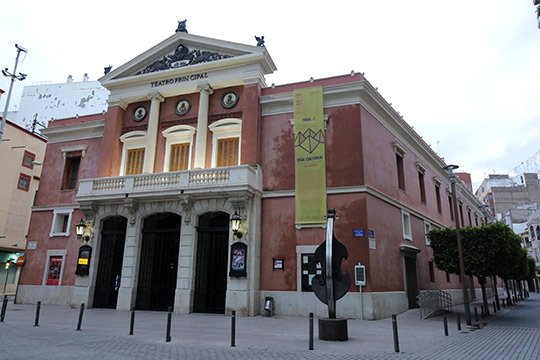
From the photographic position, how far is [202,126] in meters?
19.6

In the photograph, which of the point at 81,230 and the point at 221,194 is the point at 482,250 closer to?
the point at 221,194

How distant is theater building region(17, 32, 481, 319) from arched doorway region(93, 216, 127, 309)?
63 millimetres

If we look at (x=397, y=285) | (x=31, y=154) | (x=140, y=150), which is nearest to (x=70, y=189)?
(x=140, y=150)

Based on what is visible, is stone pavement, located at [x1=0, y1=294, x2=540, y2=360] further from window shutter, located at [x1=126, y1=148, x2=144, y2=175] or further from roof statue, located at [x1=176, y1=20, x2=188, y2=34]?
roof statue, located at [x1=176, y1=20, x2=188, y2=34]

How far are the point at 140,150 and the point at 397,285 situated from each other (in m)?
15.7

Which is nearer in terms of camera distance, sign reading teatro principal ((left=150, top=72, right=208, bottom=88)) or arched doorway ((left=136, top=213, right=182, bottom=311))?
arched doorway ((left=136, top=213, right=182, bottom=311))

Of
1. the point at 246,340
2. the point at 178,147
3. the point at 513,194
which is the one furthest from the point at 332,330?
the point at 513,194

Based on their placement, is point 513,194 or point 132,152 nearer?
point 132,152

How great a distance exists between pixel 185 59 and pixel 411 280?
57.3ft

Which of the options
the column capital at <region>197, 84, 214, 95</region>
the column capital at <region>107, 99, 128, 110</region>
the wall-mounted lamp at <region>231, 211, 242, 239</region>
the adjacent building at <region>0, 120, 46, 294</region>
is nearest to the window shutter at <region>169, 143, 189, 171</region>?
the column capital at <region>197, 84, 214, 95</region>

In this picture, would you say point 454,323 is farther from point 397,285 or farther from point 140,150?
point 140,150

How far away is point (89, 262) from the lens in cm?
1941

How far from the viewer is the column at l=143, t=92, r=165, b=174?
20.0 m

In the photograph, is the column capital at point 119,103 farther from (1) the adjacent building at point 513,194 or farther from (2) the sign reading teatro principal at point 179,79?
(1) the adjacent building at point 513,194
